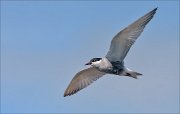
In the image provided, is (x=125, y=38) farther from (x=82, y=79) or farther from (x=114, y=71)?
(x=82, y=79)

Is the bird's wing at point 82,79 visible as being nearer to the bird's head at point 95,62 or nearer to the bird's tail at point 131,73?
the bird's head at point 95,62

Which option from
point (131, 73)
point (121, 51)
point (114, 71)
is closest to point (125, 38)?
point (121, 51)

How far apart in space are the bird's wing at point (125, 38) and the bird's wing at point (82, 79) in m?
2.54

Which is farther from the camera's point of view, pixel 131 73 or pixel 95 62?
pixel 95 62

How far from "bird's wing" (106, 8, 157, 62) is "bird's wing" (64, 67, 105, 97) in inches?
100.0

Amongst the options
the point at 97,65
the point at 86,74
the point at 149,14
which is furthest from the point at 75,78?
the point at 149,14

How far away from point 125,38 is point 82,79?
4.07 m

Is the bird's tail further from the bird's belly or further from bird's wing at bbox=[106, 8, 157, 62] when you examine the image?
bird's wing at bbox=[106, 8, 157, 62]

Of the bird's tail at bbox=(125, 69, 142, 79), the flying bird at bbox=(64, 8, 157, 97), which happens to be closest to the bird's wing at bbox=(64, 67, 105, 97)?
the flying bird at bbox=(64, 8, 157, 97)

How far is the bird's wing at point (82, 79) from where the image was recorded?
35.2 meters

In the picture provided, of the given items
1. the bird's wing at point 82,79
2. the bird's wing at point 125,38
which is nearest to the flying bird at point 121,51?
the bird's wing at point 125,38

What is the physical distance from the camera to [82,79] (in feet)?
116

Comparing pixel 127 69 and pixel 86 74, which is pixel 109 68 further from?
pixel 86 74

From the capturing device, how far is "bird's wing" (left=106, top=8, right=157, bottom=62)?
32.0 metres
